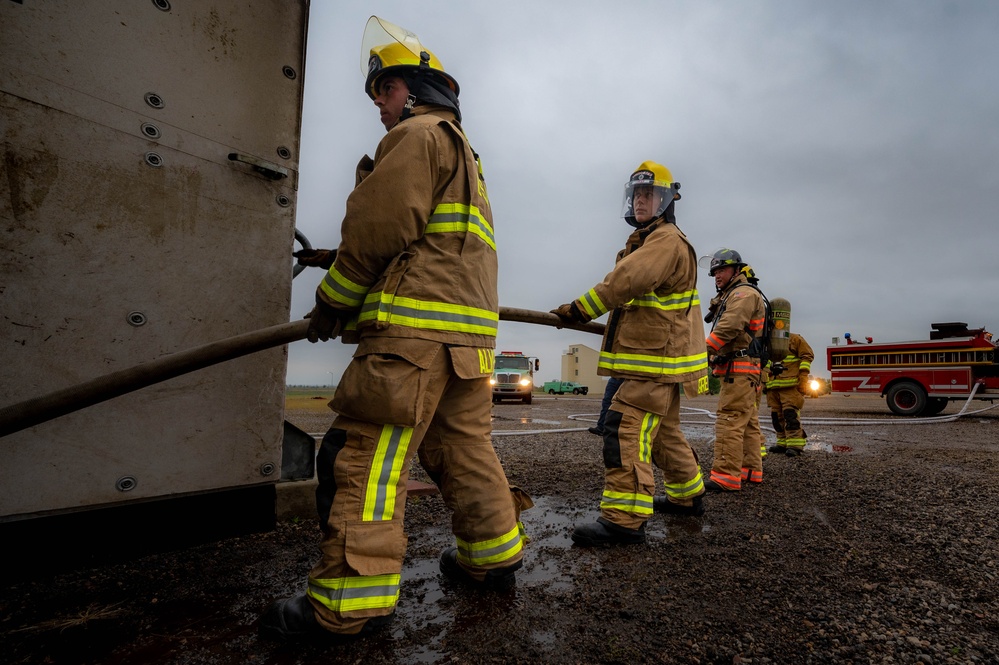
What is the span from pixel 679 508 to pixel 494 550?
6.17 feet

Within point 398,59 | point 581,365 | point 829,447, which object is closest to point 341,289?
point 398,59

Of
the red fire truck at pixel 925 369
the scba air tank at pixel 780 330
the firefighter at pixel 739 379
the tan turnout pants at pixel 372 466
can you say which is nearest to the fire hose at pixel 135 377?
the tan turnout pants at pixel 372 466

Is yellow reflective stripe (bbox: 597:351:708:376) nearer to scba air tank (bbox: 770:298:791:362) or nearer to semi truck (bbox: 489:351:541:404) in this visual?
scba air tank (bbox: 770:298:791:362)

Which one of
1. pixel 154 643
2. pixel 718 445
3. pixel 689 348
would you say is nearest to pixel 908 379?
pixel 718 445

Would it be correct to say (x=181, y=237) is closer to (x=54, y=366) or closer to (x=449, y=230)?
(x=54, y=366)

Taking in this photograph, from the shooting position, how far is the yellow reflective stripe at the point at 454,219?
196cm

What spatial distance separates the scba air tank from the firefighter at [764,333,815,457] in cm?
58

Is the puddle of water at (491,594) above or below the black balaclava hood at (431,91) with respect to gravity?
below

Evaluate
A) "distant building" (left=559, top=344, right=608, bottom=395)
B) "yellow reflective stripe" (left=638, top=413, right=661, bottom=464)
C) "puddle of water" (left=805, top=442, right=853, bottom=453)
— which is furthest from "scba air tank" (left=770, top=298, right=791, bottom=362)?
"distant building" (left=559, top=344, right=608, bottom=395)

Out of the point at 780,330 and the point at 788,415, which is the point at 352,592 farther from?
the point at 788,415

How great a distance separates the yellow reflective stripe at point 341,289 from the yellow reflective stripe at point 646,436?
6.09ft

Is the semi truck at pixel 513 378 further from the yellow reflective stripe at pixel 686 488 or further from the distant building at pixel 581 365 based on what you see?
the distant building at pixel 581 365

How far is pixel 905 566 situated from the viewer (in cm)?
240

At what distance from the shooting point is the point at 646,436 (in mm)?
3008
